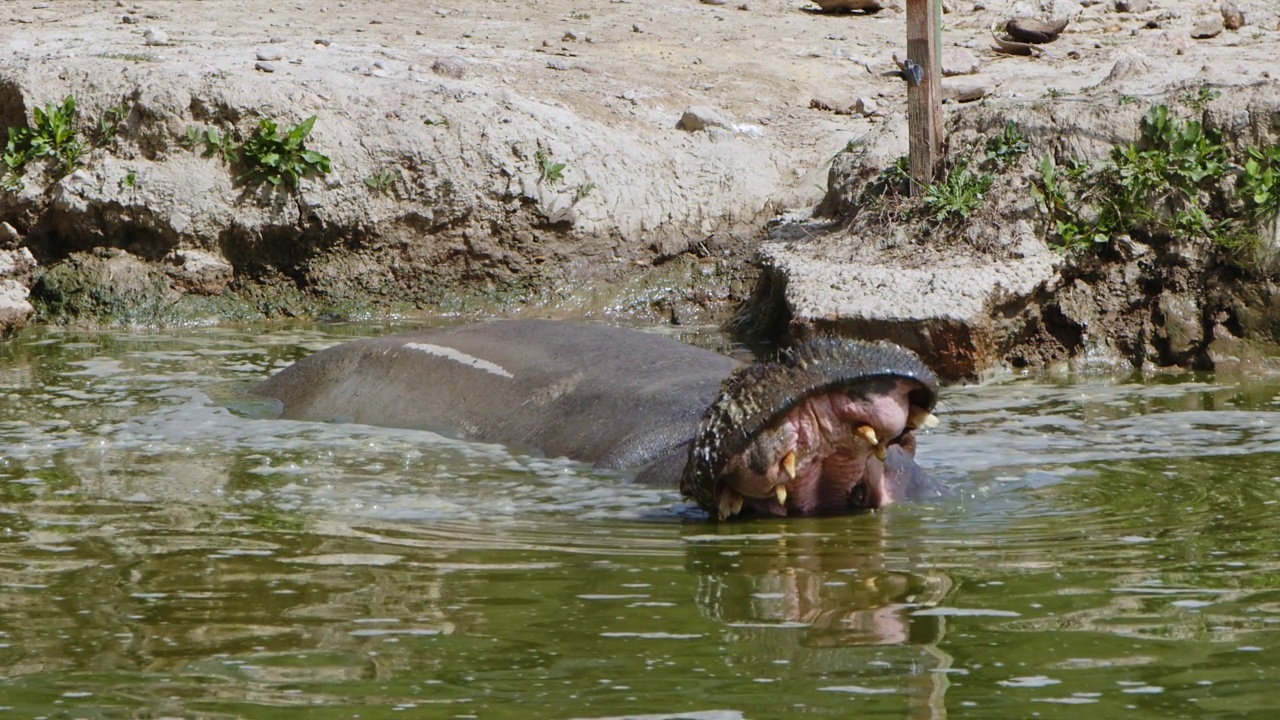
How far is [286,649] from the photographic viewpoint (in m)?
3.20

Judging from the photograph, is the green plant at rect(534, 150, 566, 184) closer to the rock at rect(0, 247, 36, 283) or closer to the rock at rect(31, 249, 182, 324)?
the rock at rect(31, 249, 182, 324)

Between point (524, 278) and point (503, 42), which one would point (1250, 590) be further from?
point (503, 42)

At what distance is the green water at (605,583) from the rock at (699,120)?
243 inches

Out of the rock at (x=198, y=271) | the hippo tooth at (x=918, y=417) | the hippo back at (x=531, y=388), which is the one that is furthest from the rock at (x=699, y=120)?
the hippo tooth at (x=918, y=417)

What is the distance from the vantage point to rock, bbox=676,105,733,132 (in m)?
12.4

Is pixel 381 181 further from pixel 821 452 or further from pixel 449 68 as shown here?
pixel 821 452

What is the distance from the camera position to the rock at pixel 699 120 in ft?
40.7

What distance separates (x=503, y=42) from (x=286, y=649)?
37.5 feet

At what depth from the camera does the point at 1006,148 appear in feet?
30.7

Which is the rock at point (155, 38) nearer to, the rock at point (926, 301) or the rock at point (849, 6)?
the rock at point (926, 301)

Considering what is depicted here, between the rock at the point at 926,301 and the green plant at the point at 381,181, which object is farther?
the green plant at the point at 381,181

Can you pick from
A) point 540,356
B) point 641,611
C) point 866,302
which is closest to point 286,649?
point 641,611

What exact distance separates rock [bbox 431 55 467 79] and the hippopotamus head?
28.4 ft

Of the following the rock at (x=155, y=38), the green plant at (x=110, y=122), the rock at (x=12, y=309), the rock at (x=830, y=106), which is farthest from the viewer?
the rock at (x=830, y=106)
